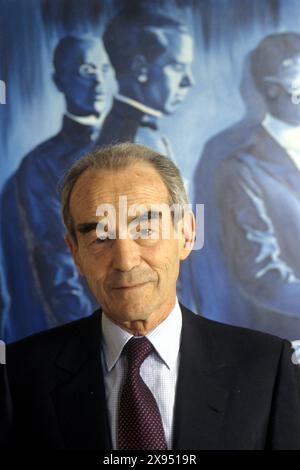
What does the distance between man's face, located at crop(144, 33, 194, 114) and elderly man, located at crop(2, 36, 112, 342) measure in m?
0.13

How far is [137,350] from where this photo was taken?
48.6 inches

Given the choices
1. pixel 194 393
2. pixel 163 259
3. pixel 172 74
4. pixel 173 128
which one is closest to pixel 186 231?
pixel 163 259

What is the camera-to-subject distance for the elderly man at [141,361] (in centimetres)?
119

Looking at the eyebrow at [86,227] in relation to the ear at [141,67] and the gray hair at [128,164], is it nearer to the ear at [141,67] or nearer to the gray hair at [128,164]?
the gray hair at [128,164]

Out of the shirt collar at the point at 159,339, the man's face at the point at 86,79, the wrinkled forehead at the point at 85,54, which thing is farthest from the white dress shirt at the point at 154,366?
the wrinkled forehead at the point at 85,54

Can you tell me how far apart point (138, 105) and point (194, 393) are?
2.69 ft

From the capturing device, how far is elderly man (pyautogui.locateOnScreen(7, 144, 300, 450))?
1190 mm

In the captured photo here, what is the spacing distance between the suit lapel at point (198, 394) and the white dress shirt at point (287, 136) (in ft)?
1.91

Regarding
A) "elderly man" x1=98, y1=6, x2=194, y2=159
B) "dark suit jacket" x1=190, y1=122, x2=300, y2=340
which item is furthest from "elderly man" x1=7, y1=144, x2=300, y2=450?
"elderly man" x1=98, y1=6, x2=194, y2=159
